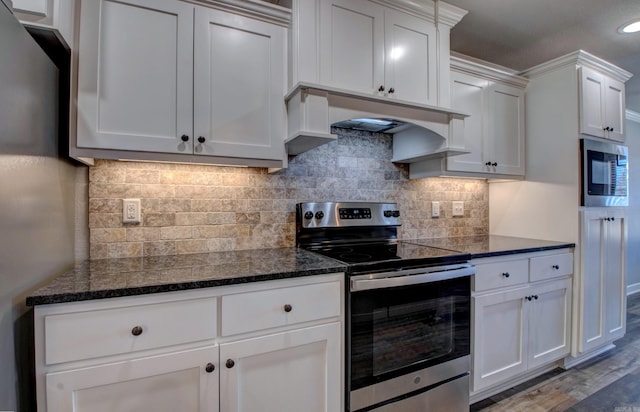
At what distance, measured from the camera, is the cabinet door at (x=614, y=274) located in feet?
7.84

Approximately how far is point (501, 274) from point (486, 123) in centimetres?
116

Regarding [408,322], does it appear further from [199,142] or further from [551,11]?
[551,11]

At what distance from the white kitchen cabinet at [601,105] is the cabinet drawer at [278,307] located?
225cm

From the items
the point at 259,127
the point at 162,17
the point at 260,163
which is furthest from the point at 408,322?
the point at 162,17

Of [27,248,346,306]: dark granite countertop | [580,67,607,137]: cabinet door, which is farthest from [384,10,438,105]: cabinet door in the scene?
[580,67,607,137]: cabinet door

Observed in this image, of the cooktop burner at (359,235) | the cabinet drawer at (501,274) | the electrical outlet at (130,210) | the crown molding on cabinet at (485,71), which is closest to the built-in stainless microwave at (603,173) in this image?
the crown molding on cabinet at (485,71)

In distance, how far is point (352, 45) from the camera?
5.50 feet

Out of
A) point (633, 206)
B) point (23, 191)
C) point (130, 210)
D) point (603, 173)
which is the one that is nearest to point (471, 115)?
point (603, 173)

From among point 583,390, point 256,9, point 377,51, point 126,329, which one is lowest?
point 583,390

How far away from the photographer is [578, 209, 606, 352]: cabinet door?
221cm

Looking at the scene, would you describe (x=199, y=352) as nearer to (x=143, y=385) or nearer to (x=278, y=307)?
(x=143, y=385)

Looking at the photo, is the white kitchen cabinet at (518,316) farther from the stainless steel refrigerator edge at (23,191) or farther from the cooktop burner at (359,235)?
the stainless steel refrigerator edge at (23,191)

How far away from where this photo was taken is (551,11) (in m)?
1.98

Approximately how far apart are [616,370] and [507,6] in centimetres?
268
